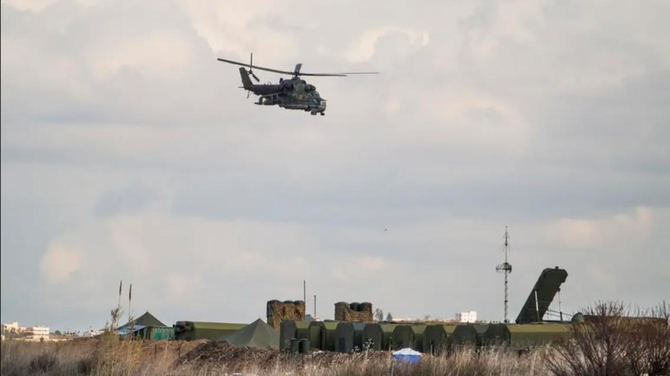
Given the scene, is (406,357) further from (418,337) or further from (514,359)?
(418,337)

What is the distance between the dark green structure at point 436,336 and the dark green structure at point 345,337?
375 cm

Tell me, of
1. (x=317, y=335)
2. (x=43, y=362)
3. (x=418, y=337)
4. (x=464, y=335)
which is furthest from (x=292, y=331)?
(x=43, y=362)

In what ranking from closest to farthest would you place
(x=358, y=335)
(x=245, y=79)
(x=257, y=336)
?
(x=358, y=335) < (x=257, y=336) < (x=245, y=79)

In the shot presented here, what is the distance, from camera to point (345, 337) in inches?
1932

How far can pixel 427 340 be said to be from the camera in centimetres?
4550

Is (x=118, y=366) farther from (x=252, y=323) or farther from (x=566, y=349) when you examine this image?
(x=252, y=323)

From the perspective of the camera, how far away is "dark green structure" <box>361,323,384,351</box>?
153 ft

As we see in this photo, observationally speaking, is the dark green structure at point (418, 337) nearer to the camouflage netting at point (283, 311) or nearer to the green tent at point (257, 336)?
the green tent at point (257, 336)

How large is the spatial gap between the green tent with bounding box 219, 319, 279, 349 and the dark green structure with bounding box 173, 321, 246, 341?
4.20 m

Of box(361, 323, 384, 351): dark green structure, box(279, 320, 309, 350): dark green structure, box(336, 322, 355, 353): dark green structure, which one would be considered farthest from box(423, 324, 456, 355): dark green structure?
box(279, 320, 309, 350): dark green structure

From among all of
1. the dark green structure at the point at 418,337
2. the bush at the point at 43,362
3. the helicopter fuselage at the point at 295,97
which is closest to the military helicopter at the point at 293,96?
the helicopter fuselage at the point at 295,97

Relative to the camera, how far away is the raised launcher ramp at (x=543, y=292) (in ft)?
Answer: 171

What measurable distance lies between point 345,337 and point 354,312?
11.6m

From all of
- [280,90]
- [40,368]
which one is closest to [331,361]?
[40,368]
